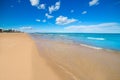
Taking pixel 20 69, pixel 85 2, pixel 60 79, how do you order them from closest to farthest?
1. pixel 60 79
2. pixel 20 69
3. pixel 85 2

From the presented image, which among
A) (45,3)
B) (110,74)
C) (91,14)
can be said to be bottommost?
(110,74)

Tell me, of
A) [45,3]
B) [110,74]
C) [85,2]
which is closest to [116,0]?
[85,2]

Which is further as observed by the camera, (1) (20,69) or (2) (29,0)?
(2) (29,0)

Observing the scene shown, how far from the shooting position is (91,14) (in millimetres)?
10445

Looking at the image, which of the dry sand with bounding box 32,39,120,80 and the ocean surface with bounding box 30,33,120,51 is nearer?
the dry sand with bounding box 32,39,120,80

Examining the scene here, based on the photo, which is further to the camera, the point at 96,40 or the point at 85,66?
the point at 96,40

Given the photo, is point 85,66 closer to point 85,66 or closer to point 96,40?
point 85,66

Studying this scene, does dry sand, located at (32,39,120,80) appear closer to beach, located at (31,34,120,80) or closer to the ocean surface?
beach, located at (31,34,120,80)

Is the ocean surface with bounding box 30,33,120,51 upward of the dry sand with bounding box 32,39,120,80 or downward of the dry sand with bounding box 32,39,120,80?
downward

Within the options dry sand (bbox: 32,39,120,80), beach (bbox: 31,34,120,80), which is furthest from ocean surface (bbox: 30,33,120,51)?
dry sand (bbox: 32,39,120,80)

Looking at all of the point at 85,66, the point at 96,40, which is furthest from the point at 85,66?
the point at 96,40

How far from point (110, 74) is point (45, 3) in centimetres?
809

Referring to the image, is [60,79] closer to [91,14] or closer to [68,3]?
[68,3]

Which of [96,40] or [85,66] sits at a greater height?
[85,66]
